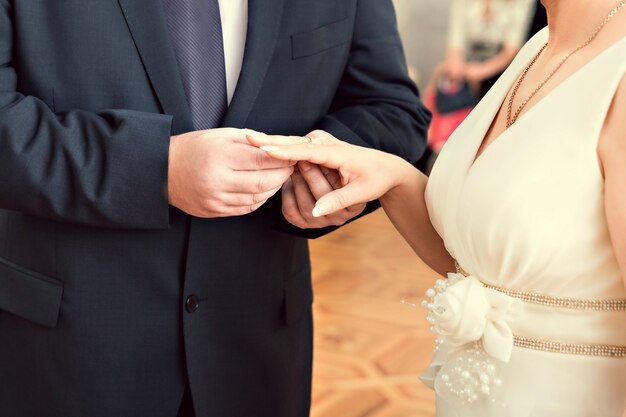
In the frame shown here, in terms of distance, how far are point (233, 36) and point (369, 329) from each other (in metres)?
2.67

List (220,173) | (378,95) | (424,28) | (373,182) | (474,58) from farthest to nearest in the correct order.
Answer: (424,28) → (474,58) → (378,95) → (373,182) → (220,173)

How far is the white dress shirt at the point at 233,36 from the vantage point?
5.64 feet

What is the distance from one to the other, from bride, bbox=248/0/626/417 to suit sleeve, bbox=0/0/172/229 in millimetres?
249

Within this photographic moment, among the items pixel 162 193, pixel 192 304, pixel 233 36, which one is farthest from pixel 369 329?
pixel 162 193

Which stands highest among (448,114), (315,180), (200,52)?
(200,52)

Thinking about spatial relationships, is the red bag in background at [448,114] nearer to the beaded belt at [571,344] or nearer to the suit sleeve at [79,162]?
the suit sleeve at [79,162]

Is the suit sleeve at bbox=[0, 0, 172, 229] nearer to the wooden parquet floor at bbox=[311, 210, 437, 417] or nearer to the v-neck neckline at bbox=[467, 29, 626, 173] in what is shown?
the v-neck neckline at bbox=[467, 29, 626, 173]

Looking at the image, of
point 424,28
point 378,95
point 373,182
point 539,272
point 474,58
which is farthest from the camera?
point 424,28

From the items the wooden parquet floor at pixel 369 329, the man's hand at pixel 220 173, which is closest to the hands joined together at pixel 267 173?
the man's hand at pixel 220 173

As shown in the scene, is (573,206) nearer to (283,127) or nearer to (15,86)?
(283,127)

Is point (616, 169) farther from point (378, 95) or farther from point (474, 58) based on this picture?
point (474, 58)

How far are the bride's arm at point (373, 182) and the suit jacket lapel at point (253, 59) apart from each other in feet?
0.53

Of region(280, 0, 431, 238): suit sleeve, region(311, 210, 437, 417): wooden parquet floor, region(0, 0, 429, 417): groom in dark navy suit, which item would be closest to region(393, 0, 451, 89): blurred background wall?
region(311, 210, 437, 417): wooden parquet floor

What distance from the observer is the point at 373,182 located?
5.13 ft
